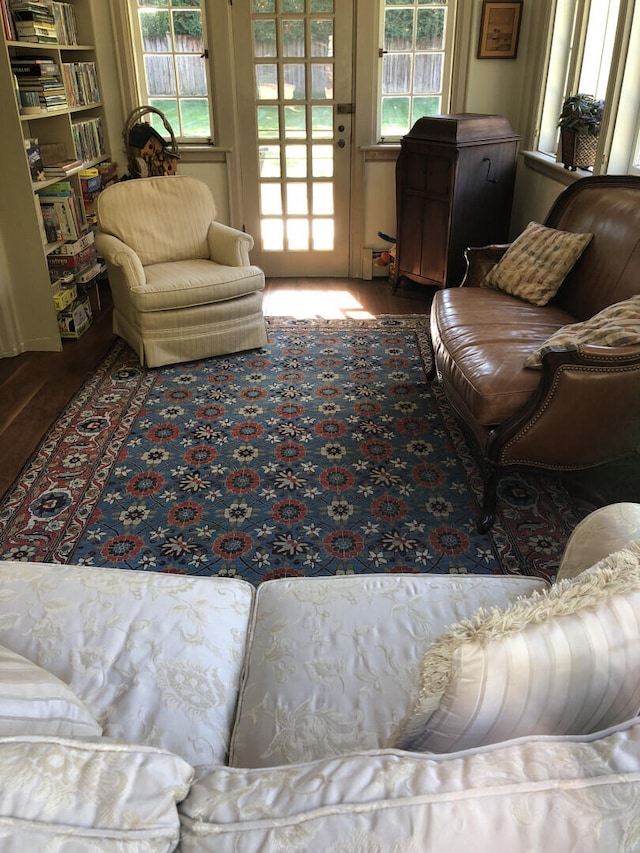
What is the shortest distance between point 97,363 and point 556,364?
97.5 inches

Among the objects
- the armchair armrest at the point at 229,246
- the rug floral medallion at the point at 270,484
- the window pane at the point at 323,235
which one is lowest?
the rug floral medallion at the point at 270,484

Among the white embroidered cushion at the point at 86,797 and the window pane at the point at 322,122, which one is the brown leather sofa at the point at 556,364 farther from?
the window pane at the point at 322,122

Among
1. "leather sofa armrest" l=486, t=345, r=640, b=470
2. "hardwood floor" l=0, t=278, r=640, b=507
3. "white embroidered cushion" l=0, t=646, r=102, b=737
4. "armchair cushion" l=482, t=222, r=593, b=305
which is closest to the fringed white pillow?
"white embroidered cushion" l=0, t=646, r=102, b=737

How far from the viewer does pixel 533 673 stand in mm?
703

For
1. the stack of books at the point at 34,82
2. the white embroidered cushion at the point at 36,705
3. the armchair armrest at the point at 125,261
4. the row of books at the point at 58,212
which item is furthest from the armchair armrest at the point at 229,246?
the white embroidered cushion at the point at 36,705

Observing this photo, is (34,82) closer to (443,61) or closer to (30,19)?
(30,19)

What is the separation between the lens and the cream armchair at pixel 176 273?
3.36m

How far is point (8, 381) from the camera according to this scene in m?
3.38

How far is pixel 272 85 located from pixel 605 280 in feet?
9.62

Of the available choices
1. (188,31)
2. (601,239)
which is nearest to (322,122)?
(188,31)

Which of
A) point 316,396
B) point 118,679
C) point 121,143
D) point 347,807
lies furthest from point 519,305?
point 121,143

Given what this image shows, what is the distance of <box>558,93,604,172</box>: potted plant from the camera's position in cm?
331

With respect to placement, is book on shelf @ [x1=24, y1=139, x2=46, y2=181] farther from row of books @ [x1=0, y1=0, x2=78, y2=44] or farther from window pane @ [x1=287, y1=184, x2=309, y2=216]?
window pane @ [x1=287, y1=184, x2=309, y2=216]

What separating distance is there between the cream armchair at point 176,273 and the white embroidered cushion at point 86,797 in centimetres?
283
